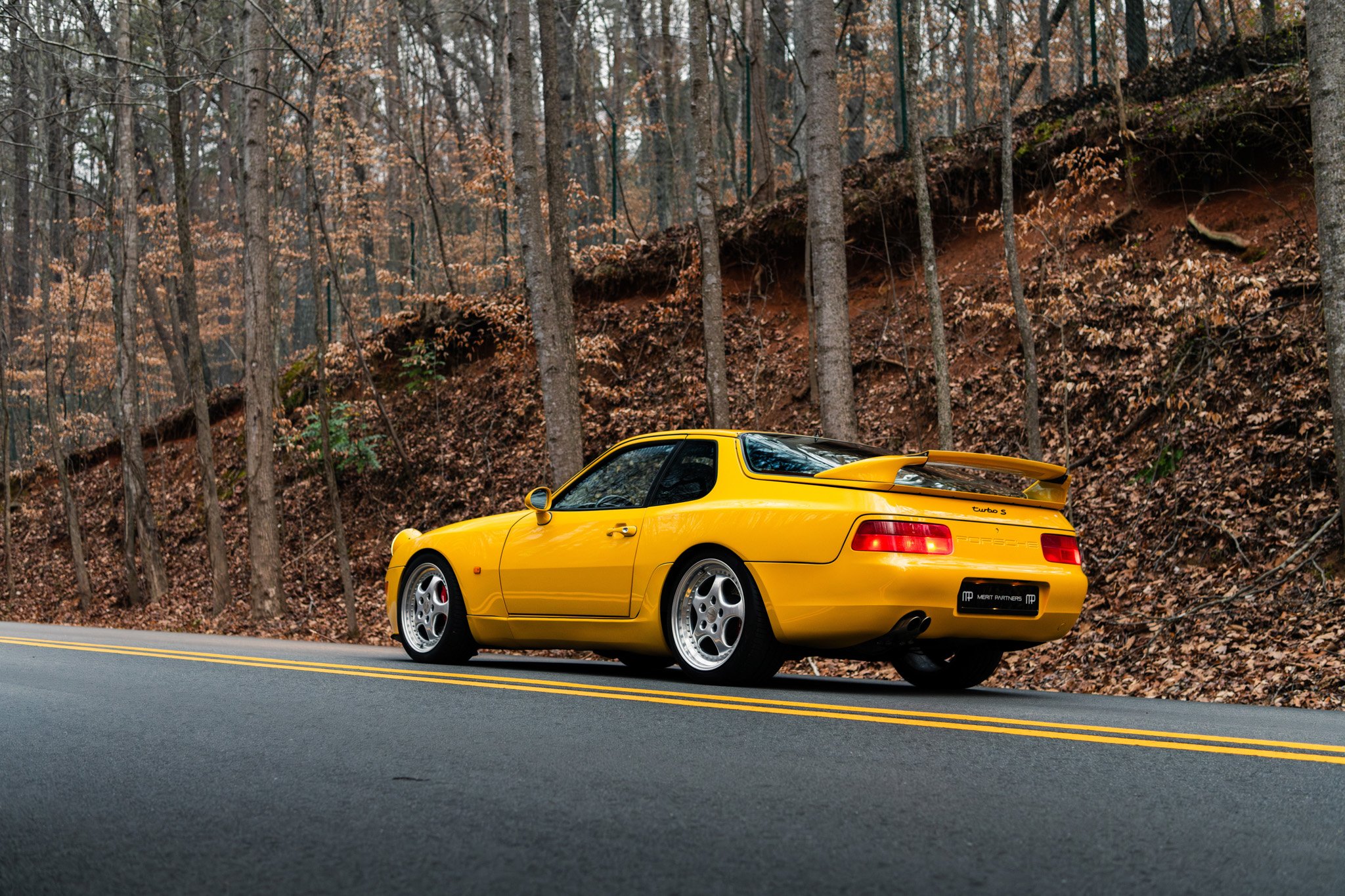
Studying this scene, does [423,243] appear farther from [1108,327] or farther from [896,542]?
[896,542]

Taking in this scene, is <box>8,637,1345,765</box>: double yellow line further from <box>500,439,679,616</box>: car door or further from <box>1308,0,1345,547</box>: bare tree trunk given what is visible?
<box>1308,0,1345,547</box>: bare tree trunk

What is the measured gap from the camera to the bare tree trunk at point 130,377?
24.4 metres

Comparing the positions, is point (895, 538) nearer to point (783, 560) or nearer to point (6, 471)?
point (783, 560)

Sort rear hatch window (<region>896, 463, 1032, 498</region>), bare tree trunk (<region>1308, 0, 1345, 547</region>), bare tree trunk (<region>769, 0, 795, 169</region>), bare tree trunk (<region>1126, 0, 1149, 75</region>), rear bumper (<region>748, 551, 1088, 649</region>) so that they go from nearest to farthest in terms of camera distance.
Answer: rear bumper (<region>748, 551, 1088, 649</region>), rear hatch window (<region>896, 463, 1032, 498</region>), bare tree trunk (<region>1308, 0, 1345, 547</region>), bare tree trunk (<region>1126, 0, 1149, 75</region>), bare tree trunk (<region>769, 0, 795, 169</region>)

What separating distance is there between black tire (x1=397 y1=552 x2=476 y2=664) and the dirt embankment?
393cm

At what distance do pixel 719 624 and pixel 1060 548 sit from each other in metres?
2.19

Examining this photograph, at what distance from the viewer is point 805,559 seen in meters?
7.10

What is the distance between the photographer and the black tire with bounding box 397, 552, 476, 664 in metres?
9.41

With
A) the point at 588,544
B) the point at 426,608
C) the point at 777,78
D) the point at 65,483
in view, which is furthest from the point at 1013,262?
the point at 777,78

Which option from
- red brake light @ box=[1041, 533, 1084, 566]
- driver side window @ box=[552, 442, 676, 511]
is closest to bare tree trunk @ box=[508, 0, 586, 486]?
driver side window @ box=[552, 442, 676, 511]

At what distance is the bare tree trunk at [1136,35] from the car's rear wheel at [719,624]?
18564 millimetres

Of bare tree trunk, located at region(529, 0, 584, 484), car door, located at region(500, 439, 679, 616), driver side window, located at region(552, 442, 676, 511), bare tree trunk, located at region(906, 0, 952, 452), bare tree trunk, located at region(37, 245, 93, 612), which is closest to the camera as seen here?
car door, located at region(500, 439, 679, 616)

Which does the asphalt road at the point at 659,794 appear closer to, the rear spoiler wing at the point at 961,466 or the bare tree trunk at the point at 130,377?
the rear spoiler wing at the point at 961,466

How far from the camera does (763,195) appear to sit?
2414 centimetres
